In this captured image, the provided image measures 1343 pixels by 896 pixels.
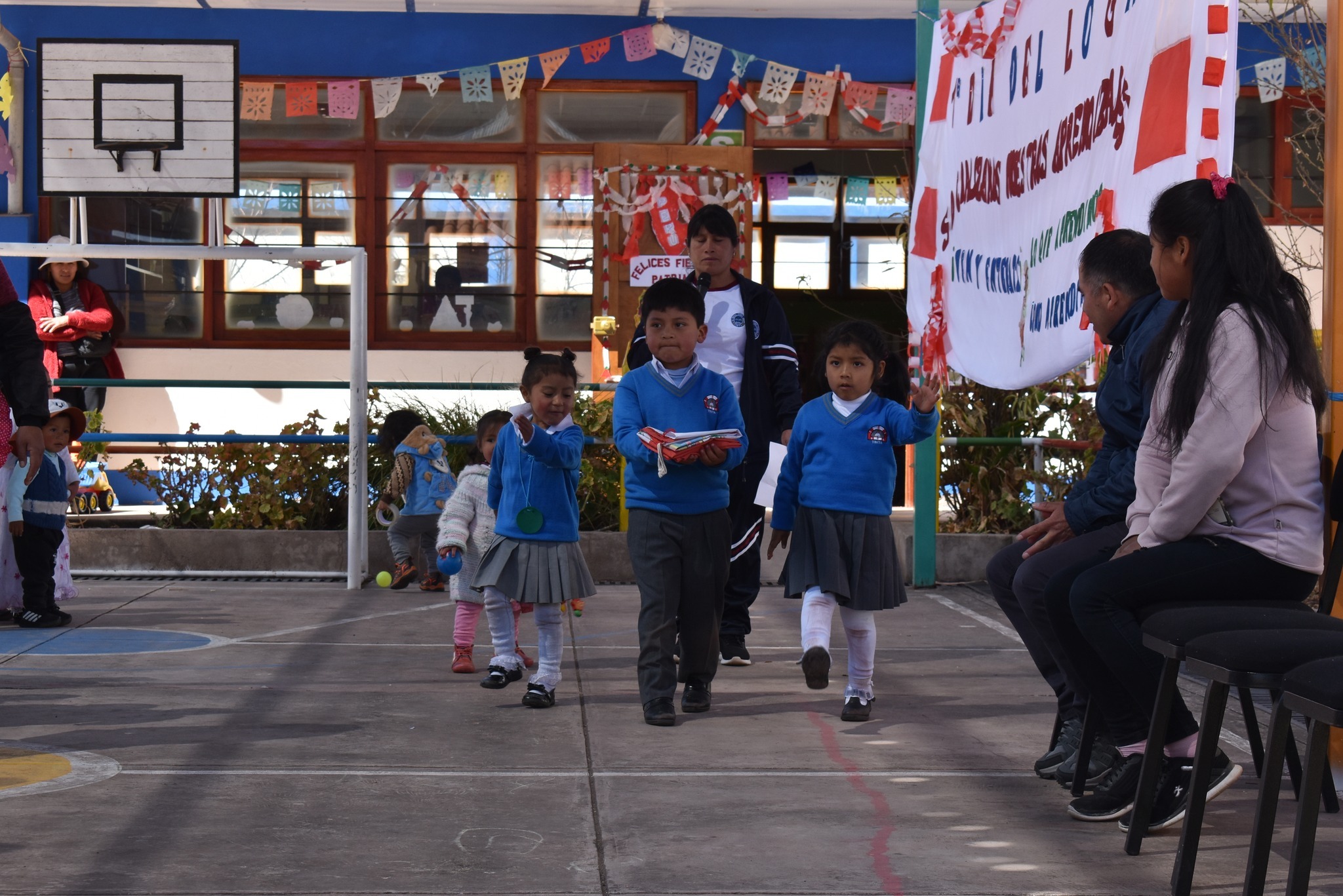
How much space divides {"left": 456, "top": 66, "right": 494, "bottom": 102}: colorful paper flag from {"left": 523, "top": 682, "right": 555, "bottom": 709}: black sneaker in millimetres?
8026

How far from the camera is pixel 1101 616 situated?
12.2 ft

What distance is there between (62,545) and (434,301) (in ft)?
18.3

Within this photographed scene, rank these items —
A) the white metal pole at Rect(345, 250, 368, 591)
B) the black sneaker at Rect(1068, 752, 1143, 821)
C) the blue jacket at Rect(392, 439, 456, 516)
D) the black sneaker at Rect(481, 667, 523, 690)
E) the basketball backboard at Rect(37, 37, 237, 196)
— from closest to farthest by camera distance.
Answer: the black sneaker at Rect(1068, 752, 1143, 821) < the black sneaker at Rect(481, 667, 523, 690) < the blue jacket at Rect(392, 439, 456, 516) < the white metal pole at Rect(345, 250, 368, 591) < the basketball backboard at Rect(37, 37, 237, 196)

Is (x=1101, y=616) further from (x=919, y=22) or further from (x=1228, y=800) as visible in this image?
(x=919, y=22)

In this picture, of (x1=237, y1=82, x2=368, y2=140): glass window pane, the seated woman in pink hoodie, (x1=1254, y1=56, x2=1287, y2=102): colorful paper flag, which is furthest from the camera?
(x1=237, y1=82, x2=368, y2=140): glass window pane

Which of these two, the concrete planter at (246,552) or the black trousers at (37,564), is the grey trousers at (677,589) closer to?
the black trousers at (37,564)

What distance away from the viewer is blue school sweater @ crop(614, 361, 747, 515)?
5.30 metres

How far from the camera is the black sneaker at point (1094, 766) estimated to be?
412 cm

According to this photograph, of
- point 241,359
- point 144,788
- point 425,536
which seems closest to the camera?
point 144,788

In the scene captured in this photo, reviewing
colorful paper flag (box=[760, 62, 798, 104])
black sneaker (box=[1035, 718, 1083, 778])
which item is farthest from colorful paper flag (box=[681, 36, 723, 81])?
black sneaker (box=[1035, 718, 1083, 778])

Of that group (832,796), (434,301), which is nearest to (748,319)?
(832,796)

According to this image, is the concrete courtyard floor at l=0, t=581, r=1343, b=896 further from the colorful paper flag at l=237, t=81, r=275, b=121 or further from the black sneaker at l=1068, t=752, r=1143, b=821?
the colorful paper flag at l=237, t=81, r=275, b=121

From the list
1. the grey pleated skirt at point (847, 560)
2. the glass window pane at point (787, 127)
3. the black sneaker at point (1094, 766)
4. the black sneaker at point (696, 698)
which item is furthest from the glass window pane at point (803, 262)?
the black sneaker at point (1094, 766)

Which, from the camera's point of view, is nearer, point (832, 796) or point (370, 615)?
point (832, 796)
